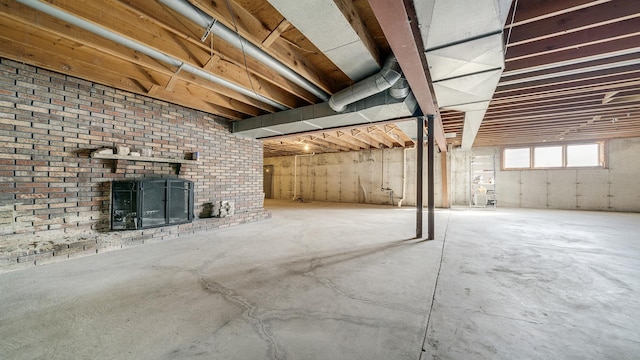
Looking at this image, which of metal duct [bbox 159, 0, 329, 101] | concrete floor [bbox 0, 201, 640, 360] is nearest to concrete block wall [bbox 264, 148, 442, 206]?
concrete floor [bbox 0, 201, 640, 360]

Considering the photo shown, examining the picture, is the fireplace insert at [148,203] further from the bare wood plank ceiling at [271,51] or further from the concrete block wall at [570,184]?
the concrete block wall at [570,184]

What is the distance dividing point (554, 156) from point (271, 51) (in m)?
9.99

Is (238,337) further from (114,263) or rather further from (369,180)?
(369,180)

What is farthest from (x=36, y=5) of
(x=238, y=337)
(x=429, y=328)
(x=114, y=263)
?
(x=429, y=328)

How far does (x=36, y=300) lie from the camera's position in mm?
1833

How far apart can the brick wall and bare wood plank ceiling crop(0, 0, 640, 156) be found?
0.83 ft

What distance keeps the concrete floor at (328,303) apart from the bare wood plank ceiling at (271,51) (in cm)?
233

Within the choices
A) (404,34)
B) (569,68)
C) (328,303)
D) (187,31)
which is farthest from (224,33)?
(569,68)

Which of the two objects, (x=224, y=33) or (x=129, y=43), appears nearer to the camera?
(x=224, y=33)

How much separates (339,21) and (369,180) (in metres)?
8.04

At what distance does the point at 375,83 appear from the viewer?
270cm

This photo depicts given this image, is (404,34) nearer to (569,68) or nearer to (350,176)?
(569,68)

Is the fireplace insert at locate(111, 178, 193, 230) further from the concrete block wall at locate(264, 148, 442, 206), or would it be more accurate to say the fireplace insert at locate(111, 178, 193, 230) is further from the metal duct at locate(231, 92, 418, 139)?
the concrete block wall at locate(264, 148, 442, 206)

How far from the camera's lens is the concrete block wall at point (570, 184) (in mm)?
6844
